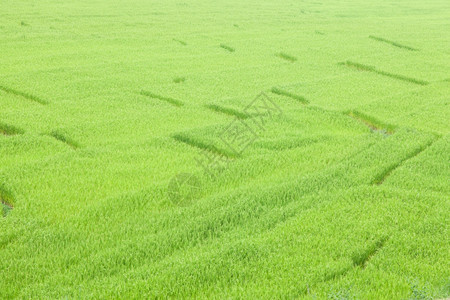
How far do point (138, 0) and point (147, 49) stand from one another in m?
11.5

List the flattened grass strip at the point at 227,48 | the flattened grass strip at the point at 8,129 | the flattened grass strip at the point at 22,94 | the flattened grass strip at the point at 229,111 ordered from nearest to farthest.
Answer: the flattened grass strip at the point at 8,129 < the flattened grass strip at the point at 229,111 < the flattened grass strip at the point at 22,94 < the flattened grass strip at the point at 227,48

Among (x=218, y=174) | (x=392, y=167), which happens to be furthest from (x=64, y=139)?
(x=392, y=167)

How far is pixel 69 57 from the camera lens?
9945mm

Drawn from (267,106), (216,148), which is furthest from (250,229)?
(267,106)

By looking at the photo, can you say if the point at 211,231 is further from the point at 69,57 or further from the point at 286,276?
the point at 69,57

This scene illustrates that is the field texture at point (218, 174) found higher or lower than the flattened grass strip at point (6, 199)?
higher

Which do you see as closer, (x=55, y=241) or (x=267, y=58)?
(x=55, y=241)

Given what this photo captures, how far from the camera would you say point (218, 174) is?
16.0 ft

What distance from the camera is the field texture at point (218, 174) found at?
124 inches

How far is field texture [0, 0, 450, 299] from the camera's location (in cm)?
315

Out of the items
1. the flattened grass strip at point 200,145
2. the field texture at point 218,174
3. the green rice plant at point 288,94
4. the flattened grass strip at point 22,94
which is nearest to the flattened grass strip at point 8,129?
the field texture at point 218,174

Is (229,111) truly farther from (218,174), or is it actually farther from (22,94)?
(22,94)

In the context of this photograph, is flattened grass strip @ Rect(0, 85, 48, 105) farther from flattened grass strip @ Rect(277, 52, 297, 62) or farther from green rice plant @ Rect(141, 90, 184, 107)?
flattened grass strip @ Rect(277, 52, 297, 62)

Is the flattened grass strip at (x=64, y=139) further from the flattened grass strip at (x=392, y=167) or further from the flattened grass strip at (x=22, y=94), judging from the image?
the flattened grass strip at (x=392, y=167)
